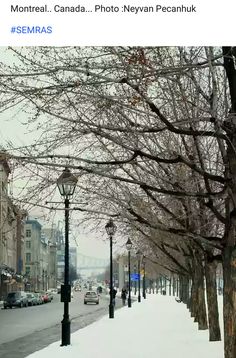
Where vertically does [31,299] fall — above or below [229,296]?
below

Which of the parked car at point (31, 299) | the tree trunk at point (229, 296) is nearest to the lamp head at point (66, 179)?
the tree trunk at point (229, 296)

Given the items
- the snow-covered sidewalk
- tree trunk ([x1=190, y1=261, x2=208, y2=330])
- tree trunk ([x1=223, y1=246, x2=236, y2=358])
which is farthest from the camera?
tree trunk ([x1=190, y1=261, x2=208, y2=330])

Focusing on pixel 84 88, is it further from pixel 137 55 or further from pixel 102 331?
pixel 102 331

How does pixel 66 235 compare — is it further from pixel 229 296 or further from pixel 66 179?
pixel 229 296

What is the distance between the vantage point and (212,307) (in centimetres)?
1780

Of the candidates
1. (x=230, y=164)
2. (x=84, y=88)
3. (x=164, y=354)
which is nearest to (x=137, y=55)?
(x=84, y=88)

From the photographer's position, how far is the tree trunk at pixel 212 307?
675 inches

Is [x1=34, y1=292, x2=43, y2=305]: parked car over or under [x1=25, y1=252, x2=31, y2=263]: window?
under

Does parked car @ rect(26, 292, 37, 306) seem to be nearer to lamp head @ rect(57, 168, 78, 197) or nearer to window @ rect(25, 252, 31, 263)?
lamp head @ rect(57, 168, 78, 197)

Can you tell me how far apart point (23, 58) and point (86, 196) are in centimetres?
584

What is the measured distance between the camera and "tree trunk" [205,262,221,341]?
1714cm

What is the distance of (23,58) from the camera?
939 cm
